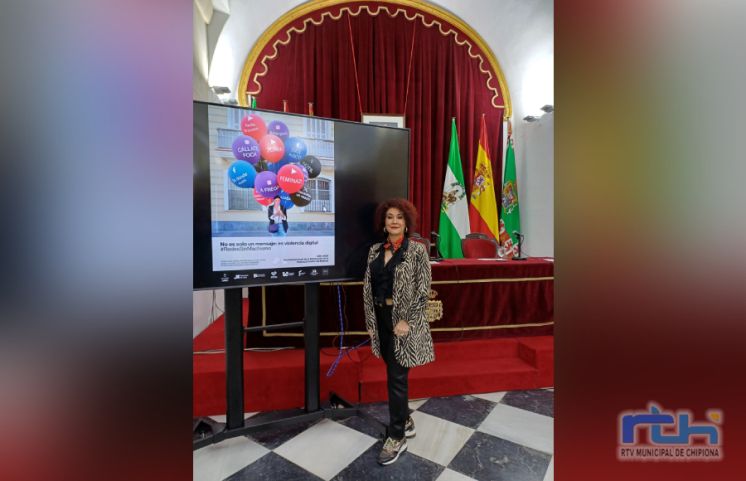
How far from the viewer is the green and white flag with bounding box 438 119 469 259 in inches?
168

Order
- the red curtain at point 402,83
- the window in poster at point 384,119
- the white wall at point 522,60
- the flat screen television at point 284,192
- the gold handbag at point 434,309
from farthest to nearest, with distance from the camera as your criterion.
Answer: the window in poster at point 384,119, the red curtain at point 402,83, the white wall at point 522,60, the gold handbag at point 434,309, the flat screen television at point 284,192

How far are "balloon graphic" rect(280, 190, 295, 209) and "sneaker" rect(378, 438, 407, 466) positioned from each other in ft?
3.72

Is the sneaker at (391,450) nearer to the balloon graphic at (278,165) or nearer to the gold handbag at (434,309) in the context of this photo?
the gold handbag at (434,309)

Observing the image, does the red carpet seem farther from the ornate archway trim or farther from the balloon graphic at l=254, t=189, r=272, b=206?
the ornate archway trim

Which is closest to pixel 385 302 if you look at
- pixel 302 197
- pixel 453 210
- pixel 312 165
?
pixel 302 197

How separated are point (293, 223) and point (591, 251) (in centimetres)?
148

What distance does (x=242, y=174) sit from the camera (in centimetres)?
152

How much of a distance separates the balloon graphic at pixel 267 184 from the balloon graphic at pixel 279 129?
170mm

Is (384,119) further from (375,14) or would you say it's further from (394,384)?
(394,384)

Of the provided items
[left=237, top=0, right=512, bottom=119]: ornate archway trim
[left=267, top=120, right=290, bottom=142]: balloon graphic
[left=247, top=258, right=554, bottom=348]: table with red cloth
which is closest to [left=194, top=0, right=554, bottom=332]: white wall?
[left=237, top=0, right=512, bottom=119]: ornate archway trim

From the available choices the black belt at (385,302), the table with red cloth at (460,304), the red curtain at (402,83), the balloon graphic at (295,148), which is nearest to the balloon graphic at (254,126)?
the balloon graphic at (295,148)

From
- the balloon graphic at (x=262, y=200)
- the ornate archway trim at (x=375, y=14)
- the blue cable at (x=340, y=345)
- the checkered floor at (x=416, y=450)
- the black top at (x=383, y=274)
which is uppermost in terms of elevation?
the ornate archway trim at (x=375, y=14)

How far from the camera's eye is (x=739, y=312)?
23cm

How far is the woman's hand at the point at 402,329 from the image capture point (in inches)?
63.0
